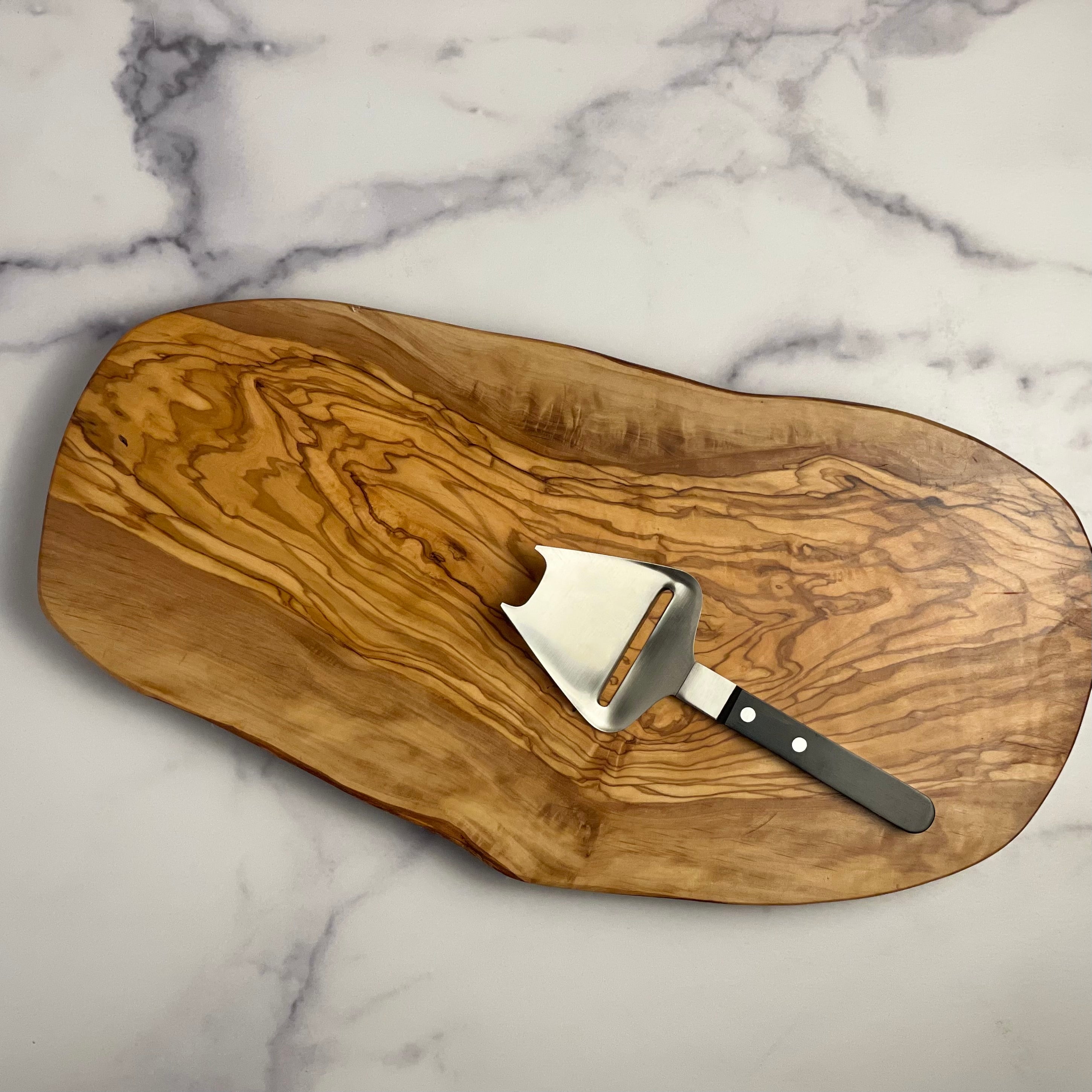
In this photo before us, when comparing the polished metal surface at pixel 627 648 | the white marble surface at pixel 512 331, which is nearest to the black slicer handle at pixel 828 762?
the polished metal surface at pixel 627 648

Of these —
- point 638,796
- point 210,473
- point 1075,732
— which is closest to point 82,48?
point 210,473

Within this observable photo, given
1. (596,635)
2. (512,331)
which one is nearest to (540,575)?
(596,635)

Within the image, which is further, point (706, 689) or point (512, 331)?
point (512, 331)

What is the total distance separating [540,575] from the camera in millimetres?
690

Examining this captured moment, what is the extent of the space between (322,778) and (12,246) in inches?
21.2

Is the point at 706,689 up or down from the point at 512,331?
down

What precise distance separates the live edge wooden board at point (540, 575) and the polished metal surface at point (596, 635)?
1.2 inches

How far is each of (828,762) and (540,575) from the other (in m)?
0.28

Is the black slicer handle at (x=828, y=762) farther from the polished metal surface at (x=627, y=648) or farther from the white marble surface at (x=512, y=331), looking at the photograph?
the white marble surface at (x=512, y=331)

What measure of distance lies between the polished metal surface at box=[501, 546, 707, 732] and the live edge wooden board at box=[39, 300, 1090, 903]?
0.03 metres

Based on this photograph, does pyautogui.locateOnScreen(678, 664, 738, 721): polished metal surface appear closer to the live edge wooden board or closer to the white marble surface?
the live edge wooden board

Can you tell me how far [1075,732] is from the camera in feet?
2.26

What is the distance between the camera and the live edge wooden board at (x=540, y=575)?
0.67 meters

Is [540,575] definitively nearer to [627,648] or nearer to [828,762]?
[627,648]
